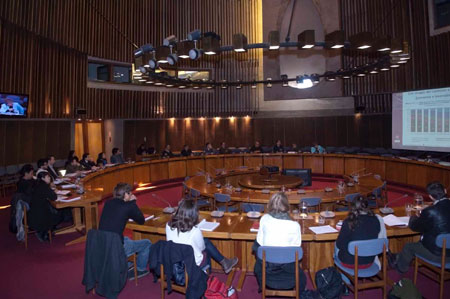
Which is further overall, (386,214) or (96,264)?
(386,214)

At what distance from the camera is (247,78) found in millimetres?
16484

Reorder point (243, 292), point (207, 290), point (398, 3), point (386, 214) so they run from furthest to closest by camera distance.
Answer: point (398, 3) < point (386, 214) < point (243, 292) < point (207, 290)

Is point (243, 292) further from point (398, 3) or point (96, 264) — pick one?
point (398, 3)

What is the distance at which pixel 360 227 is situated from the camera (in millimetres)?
3420

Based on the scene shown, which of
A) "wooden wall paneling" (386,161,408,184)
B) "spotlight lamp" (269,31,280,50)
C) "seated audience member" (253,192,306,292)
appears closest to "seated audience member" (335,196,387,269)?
"seated audience member" (253,192,306,292)

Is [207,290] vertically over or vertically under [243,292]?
over

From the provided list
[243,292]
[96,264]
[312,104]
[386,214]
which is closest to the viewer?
[96,264]

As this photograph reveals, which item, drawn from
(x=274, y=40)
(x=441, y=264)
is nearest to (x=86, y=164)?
(x=274, y=40)

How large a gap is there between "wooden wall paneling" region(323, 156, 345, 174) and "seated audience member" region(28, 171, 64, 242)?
986 centimetres

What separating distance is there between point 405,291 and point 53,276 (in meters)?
4.41

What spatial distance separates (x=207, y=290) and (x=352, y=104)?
45.2ft

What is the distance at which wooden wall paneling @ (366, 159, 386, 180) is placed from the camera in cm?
1110

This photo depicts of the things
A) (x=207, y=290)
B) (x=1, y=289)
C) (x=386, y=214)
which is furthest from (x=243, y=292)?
(x=1, y=289)

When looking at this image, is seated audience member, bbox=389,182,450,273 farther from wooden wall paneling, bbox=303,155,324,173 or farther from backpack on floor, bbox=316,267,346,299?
wooden wall paneling, bbox=303,155,324,173
